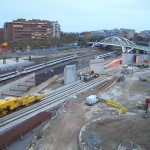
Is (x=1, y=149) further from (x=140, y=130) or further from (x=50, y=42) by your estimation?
(x=50, y=42)

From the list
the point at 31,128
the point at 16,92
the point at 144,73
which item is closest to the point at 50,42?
the point at 144,73

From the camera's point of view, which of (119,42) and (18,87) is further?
(119,42)

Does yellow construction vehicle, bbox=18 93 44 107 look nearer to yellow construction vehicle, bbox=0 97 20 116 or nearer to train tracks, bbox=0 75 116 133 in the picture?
train tracks, bbox=0 75 116 133

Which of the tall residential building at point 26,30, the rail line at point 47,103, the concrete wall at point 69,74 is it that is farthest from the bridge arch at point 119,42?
the concrete wall at point 69,74

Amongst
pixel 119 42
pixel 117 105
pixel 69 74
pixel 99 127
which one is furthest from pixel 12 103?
pixel 119 42

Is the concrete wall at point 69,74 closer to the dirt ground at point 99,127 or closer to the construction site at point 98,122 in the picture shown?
the construction site at point 98,122

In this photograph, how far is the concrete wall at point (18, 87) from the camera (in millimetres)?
35438

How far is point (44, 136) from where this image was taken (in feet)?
68.5

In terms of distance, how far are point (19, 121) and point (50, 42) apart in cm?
7395

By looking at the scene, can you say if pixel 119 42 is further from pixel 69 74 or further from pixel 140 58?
pixel 69 74

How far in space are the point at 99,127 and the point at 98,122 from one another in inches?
53.4

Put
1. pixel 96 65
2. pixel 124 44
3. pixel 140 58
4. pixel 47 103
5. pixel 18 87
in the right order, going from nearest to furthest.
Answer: pixel 47 103
pixel 18 87
pixel 96 65
pixel 140 58
pixel 124 44

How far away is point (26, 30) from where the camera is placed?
105 metres

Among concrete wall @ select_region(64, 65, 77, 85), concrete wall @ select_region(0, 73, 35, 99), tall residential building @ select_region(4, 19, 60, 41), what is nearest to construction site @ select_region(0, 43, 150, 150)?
concrete wall @ select_region(64, 65, 77, 85)
